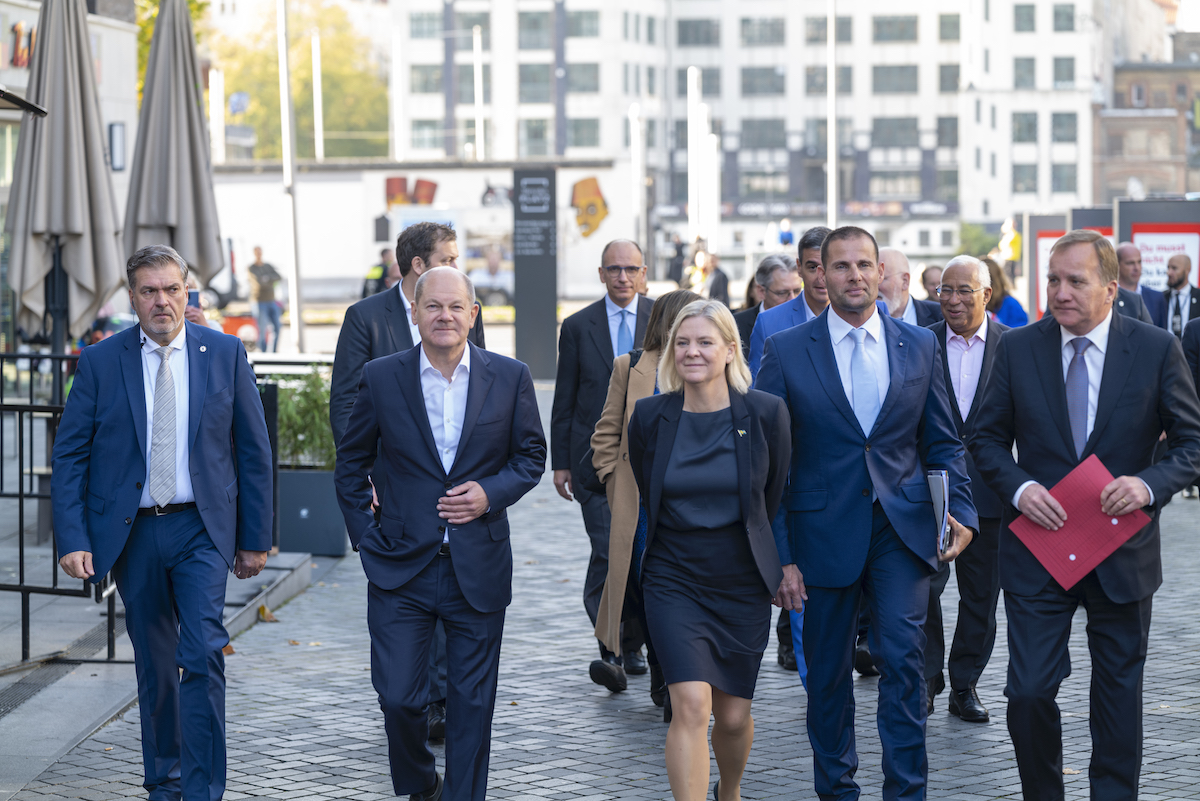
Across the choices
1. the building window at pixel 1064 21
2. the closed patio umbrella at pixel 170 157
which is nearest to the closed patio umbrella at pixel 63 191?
the closed patio umbrella at pixel 170 157

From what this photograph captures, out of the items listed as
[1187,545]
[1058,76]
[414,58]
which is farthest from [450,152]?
[1187,545]

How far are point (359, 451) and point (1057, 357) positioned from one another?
246cm

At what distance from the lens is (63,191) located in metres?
10.6

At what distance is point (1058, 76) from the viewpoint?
10469 centimetres

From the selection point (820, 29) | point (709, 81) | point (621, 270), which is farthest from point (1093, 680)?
point (820, 29)

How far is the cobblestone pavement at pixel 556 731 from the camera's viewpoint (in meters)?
6.02

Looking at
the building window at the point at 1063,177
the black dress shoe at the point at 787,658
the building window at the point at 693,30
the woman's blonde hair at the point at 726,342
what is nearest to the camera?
the woman's blonde hair at the point at 726,342

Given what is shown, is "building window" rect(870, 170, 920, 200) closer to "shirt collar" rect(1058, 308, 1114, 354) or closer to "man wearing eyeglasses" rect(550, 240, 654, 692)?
"man wearing eyeglasses" rect(550, 240, 654, 692)

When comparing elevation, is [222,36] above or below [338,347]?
above

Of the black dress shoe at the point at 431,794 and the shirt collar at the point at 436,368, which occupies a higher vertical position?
the shirt collar at the point at 436,368

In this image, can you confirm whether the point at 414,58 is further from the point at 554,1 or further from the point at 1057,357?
the point at 1057,357

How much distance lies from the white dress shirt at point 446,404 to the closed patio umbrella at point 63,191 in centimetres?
609

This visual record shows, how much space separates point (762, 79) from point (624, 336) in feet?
336

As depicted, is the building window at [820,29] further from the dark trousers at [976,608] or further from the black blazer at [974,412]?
the dark trousers at [976,608]
